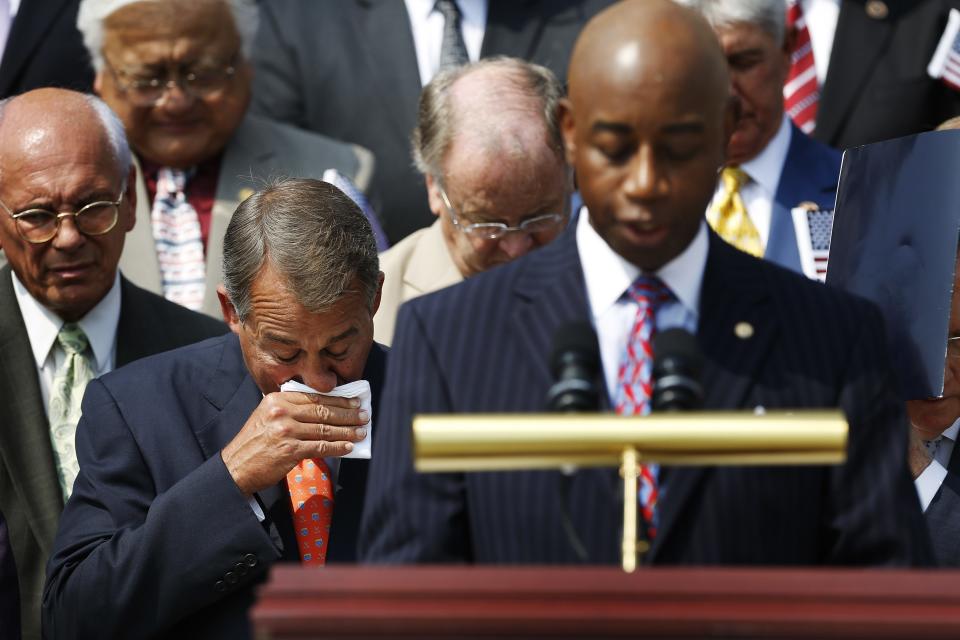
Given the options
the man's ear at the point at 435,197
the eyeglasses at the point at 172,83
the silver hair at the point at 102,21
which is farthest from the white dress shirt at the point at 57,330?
the silver hair at the point at 102,21

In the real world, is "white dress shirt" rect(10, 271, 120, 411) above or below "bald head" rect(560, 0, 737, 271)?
below

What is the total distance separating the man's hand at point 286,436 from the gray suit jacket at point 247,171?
5.56 ft

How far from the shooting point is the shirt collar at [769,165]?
6.22 m

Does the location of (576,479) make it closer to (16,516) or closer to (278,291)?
(278,291)

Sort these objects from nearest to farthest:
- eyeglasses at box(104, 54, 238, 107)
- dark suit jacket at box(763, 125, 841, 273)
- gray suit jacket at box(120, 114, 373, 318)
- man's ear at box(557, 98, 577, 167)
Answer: man's ear at box(557, 98, 577, 167)
dark suit jacket at box(763, 125, 841, 273)
gray suit jacket at box(120, 114, 373, 318)
eyeglasses at box(104, 54, 238, 107)

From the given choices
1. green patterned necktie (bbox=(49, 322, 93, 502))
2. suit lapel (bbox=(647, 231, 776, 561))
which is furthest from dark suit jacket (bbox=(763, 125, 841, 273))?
suit lapel (bbox=(647, 231, 776, 561))

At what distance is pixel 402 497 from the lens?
9.78 ft

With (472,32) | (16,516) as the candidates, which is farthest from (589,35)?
(472,32)

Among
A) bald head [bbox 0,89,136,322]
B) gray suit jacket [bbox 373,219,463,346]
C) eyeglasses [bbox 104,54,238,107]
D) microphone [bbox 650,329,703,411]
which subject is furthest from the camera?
eyeglasses [bbox 104,54,238,107]

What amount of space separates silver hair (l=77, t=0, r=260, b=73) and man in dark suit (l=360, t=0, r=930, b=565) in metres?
3.92

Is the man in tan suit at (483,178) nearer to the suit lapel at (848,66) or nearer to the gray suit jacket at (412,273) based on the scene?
the gray suit jacket at (412,273)

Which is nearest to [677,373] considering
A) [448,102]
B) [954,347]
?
[954,347]

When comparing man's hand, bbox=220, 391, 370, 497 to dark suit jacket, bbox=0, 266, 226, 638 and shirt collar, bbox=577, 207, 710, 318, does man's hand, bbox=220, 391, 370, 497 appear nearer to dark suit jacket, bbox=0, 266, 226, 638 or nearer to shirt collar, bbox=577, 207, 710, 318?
dark suit jacket, bbox=0, 266, 226, 638

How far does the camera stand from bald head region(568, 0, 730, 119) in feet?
9.53
